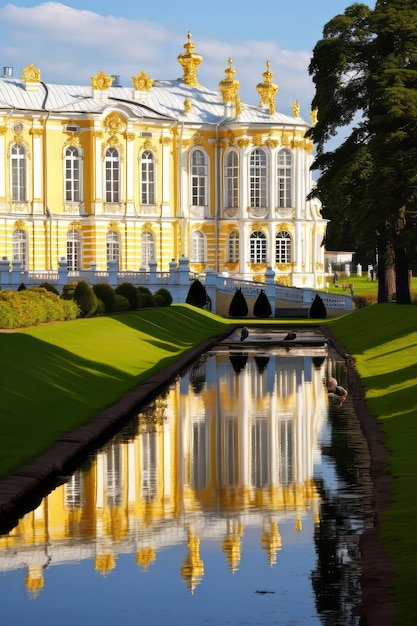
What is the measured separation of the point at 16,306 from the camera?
125 ft

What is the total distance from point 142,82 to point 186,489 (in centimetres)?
8053

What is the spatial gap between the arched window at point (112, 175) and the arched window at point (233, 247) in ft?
29.1

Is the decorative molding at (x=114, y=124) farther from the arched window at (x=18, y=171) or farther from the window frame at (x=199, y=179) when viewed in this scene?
the window frame at (x=199, y=179)

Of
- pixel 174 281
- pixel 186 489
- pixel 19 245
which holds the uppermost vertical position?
pixel 19 245

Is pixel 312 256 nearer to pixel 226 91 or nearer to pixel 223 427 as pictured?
pixel 226 91

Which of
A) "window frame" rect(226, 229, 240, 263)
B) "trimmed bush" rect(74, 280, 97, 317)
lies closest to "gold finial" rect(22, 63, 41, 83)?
"window frame" rect(226, 229, 240, 263)

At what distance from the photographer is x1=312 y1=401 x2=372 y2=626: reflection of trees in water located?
33.7 ft

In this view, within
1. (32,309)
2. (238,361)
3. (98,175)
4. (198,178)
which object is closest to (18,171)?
(98,175)

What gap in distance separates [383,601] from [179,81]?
91700mm

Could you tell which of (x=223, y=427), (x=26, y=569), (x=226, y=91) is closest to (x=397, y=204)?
(x=223, y=427)

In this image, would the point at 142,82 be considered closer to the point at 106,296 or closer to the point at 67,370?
the point at 106,296

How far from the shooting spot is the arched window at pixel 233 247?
9219 cm

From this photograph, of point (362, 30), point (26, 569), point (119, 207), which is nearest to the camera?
point (26, 569)

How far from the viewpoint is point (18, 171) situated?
281 ft
